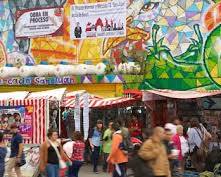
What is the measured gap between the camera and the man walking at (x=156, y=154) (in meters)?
8.83

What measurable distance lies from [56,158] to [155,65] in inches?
422

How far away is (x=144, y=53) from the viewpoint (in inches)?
868

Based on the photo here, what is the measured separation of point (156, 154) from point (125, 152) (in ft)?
13.1

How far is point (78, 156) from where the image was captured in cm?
1327

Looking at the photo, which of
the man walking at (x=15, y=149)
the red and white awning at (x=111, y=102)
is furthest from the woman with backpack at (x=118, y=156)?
the red and white awning at (x=111, y=102)

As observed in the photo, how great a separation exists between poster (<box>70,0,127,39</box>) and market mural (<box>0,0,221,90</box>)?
0.47ft

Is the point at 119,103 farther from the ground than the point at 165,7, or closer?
closer

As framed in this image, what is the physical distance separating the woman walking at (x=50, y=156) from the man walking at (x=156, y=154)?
135 inches

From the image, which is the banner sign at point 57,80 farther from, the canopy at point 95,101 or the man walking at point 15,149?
the man walking at point 15,149

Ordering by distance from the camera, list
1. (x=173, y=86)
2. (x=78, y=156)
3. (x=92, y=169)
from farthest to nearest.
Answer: (x=173, y=86), (x=92, y=169), (x=78, y=156)

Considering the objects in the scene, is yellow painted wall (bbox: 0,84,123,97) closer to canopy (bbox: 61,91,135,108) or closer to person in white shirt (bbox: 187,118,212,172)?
canopy (bbox: 61,91,135,108)

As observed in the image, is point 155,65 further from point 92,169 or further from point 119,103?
point 92,169

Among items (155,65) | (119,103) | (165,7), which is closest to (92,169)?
(119,103)

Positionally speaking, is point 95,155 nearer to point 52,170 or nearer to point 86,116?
point 86,116
